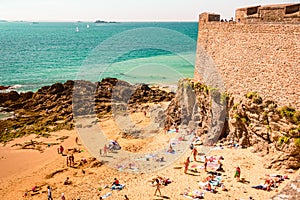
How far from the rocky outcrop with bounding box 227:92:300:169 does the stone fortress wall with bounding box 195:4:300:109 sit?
516mm

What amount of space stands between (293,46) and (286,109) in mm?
2779

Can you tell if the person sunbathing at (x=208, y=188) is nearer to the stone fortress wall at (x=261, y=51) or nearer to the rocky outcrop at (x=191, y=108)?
the stone fortress wall at (x=261, y=51)

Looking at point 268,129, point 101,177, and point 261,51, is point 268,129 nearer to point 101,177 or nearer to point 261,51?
point 261,51

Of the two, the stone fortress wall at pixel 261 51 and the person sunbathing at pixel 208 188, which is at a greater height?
the stone fortress wall at pixel 261 51

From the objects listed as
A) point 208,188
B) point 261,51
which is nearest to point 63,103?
point 208,188

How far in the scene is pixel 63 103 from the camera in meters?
28.0

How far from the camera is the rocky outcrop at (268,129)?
42.9ft

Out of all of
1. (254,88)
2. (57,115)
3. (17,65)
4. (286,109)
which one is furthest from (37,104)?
(17,65)

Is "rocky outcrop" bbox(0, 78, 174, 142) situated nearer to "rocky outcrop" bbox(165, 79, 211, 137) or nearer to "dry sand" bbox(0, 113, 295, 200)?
"dry sand" bbox(0, 113, 295, 200)

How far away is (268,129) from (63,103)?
19.3m

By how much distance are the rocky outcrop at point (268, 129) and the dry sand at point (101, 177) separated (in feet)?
1.80

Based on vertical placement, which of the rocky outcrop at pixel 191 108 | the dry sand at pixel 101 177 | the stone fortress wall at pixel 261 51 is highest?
the stone fortress wall at pixel 261 51

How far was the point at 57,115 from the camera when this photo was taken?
84.0 ft

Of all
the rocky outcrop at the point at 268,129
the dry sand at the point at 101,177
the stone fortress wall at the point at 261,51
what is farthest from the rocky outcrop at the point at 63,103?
the rocky outcrop at the point at 268,129
